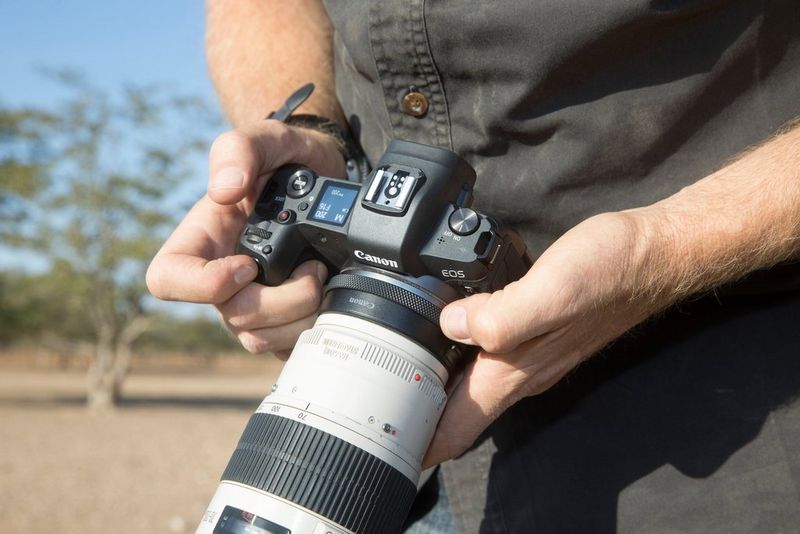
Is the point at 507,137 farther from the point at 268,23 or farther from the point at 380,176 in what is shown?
the point at 268,23

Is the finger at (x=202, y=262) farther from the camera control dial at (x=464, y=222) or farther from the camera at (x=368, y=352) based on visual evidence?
the camera control dial at (x=464, y=222)

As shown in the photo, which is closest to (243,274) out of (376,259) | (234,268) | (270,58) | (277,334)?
(234,268)

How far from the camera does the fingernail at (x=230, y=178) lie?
1.31 meters

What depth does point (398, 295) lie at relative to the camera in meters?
1.19

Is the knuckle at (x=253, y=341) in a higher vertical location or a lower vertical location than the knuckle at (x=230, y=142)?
lower

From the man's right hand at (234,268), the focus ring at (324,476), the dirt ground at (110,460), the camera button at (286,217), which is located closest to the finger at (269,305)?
the man's right hand at (234,268)

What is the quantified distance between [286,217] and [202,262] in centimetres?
17

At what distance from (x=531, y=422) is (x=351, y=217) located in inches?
19.6

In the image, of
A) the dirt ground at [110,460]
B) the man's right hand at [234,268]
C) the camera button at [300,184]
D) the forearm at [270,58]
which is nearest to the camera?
the man's right hand at [234,268]

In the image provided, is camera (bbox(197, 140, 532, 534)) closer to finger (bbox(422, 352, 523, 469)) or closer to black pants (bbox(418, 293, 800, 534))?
finger (bbox(422, 352, 523, 469))

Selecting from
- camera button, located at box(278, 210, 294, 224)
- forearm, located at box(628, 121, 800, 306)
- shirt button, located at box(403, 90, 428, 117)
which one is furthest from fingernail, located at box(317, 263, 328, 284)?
forearm, located at box(628, 121, 800, 306)

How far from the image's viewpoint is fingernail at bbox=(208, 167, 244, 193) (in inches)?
51.4

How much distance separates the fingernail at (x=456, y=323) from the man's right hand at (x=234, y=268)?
285mm

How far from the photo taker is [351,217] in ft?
4.17
